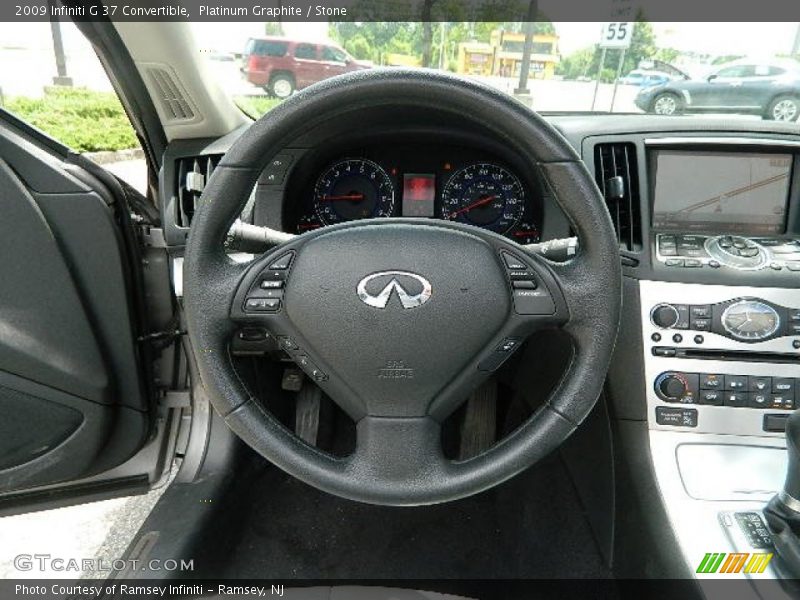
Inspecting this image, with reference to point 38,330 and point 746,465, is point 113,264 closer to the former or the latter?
point 38,330

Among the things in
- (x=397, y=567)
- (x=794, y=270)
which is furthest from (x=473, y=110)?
(x=397, y=567)

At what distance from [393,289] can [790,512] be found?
2.73ft

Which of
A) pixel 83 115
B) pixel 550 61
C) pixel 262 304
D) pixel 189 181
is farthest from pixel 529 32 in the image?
pixel 83 115

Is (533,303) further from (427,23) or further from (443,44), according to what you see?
(427,23)

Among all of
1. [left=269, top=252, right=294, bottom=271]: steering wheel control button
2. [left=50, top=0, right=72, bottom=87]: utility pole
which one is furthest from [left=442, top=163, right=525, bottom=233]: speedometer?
[left=50, top=0, right=72, bottom=87]: utility pole

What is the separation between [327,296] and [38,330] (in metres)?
0.88

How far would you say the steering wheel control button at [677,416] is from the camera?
1.39 meters

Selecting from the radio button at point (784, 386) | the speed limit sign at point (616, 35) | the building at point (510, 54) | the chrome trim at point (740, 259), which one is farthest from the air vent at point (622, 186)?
the speed limit sign at point (616, 35)

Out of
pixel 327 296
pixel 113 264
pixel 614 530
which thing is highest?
pixel 327 296

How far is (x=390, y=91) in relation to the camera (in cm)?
87

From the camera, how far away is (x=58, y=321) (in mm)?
1466

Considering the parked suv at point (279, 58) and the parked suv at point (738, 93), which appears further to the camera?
the parked suv at point (738, 93)

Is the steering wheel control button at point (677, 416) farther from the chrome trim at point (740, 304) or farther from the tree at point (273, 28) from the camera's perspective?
the tree at point (273, 28)

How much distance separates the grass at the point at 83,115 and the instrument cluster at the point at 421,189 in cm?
27
